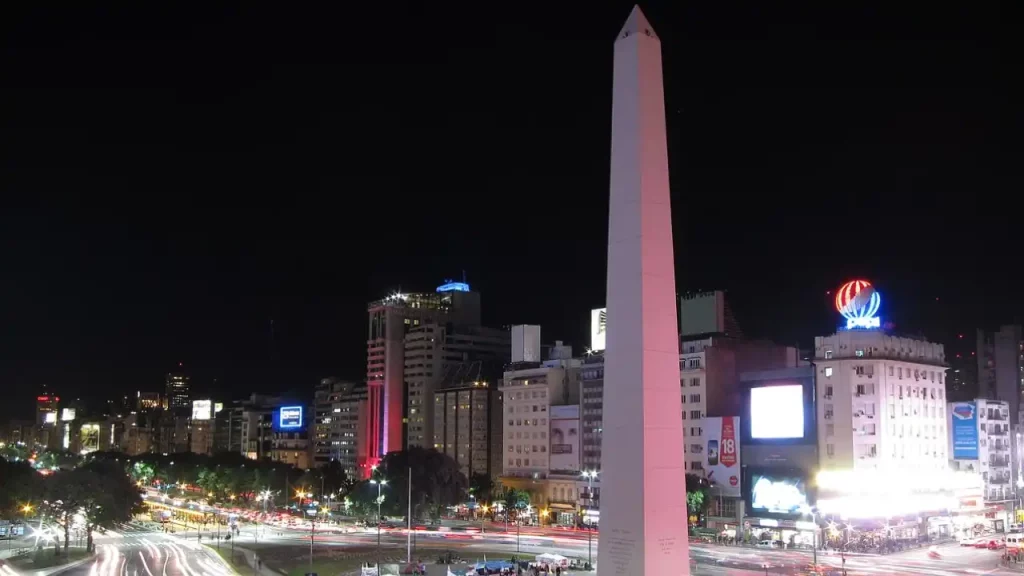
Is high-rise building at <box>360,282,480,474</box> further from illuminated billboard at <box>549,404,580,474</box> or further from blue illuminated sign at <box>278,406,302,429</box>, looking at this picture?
illuminated billboard at <box>549,404,580,474</box>

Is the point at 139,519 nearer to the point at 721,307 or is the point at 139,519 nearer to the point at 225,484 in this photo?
→ the point at 225,484

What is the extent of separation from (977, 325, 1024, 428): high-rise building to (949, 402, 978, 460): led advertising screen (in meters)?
41.5

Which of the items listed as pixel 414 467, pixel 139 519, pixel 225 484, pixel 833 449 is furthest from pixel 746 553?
pixel 225 484

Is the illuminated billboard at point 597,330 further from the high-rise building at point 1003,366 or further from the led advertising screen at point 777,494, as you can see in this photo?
the high-rise building at point 1003,366

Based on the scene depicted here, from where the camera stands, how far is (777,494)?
81.3 meters

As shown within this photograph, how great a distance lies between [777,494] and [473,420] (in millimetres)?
55183

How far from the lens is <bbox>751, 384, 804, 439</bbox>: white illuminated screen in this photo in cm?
8356

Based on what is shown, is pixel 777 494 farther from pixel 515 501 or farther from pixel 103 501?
pixel 103 501

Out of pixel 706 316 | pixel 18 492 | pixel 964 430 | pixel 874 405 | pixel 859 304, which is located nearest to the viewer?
pixel 18 492

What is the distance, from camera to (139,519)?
99875mm

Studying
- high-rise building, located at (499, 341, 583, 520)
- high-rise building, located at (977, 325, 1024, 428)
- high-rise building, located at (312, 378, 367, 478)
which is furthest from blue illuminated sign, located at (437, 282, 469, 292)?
high-rise building, located at (977, 325, 1024, 428)

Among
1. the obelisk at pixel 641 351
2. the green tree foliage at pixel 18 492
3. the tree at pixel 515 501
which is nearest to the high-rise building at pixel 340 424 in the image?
the tree at pixel 515 501

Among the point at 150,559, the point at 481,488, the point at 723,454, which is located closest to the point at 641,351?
the point at 150,559

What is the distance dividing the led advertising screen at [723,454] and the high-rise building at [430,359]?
5259 centimetres
